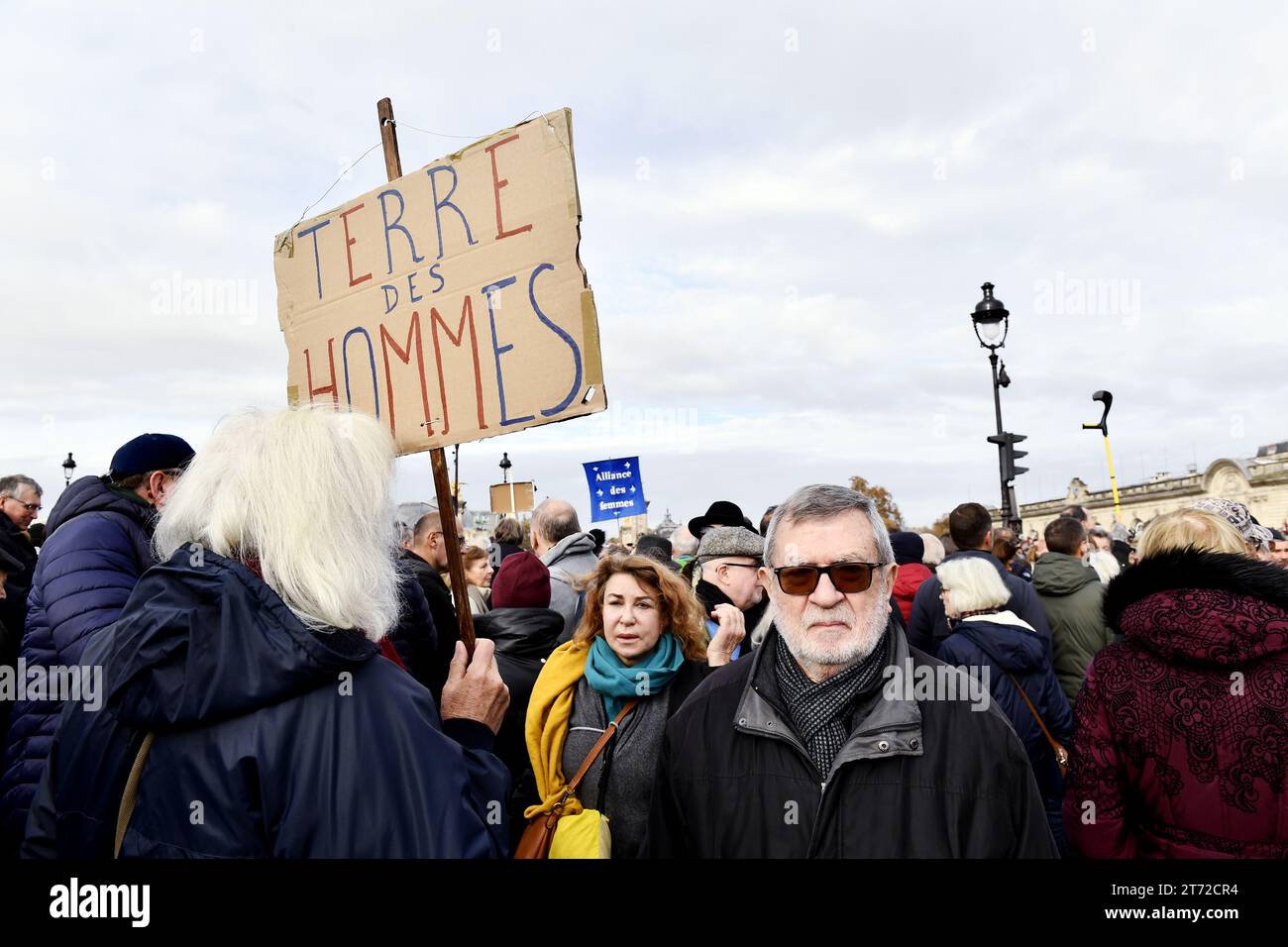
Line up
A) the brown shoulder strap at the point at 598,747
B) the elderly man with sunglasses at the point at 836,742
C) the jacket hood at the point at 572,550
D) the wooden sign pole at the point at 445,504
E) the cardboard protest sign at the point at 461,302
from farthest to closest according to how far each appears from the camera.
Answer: the jacket hood at the point at 572,550 → the brown shoulder strap at the point at 598,747 → the cardboard protest sign at the point at 461,302 → the wooden sign pole at the point at 445,504 → the elderly man with sunglasses at the point at 836,742

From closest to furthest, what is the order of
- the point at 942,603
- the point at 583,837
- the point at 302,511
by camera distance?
the point at 302,511 < the point at 583,837 < the point at 942,603

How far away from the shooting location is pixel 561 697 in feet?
12.1

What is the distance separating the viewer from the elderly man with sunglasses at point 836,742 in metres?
2.29

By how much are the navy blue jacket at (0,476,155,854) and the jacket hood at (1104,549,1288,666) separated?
3249mm

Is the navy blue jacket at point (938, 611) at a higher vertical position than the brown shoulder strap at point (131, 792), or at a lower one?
lower

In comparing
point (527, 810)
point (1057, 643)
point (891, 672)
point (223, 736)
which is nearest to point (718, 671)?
point (891, 672)

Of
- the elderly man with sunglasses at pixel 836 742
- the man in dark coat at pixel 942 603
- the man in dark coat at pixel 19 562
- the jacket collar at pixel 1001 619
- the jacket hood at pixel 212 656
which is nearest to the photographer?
the jacket hood at pixel 212 656

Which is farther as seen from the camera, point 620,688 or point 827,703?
point 620,688

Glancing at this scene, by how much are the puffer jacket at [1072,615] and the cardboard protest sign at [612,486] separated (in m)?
7.99

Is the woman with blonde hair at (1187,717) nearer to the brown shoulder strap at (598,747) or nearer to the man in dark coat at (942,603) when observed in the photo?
the brown shoulder strap at (598,747)

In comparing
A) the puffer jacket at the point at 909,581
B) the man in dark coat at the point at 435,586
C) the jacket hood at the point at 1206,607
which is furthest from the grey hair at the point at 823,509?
the puffer jacket at the point at 909,581

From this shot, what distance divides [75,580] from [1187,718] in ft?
11.4

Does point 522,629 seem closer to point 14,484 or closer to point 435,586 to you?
point 435,586

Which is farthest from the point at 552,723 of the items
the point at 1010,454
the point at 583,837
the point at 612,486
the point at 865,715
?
the point at 612,486
